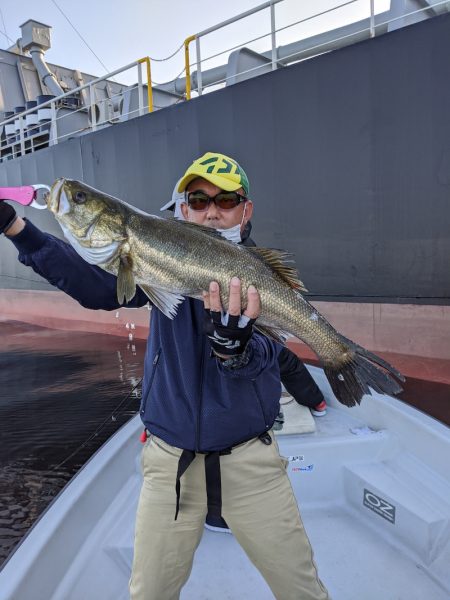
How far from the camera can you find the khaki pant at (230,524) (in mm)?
2025

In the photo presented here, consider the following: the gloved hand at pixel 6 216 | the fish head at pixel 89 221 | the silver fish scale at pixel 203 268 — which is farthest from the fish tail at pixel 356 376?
the gloved hand at pixel 6 216

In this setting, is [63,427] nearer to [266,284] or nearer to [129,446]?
[129,446]

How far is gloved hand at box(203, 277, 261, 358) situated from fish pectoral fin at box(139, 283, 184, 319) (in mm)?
207

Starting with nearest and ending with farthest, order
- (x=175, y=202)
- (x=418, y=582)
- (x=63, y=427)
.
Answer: (x=175, y=202) → (x=418, y=582) → (x=63, y=427)

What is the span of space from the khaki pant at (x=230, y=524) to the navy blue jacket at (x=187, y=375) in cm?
13

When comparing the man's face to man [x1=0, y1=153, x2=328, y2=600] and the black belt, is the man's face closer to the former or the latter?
man [x1=0, y1=153, x2=328, y2=600]

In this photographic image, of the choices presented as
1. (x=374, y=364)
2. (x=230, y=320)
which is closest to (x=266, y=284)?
(x=230, y=320)

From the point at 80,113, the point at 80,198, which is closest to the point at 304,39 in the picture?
the point at 80,113

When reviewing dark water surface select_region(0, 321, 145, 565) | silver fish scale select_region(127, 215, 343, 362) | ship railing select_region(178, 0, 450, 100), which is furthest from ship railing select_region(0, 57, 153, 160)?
silver fish scale select_region(127, 215, 343, 362)

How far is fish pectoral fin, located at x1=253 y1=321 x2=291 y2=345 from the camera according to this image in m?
2.24

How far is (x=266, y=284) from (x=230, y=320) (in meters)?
0.33

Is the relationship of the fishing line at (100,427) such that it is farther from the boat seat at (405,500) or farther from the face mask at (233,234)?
the face mask at (233,234)

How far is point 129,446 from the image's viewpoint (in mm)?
3732

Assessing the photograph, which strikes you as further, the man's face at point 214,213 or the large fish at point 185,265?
the man's face at point 214,213
